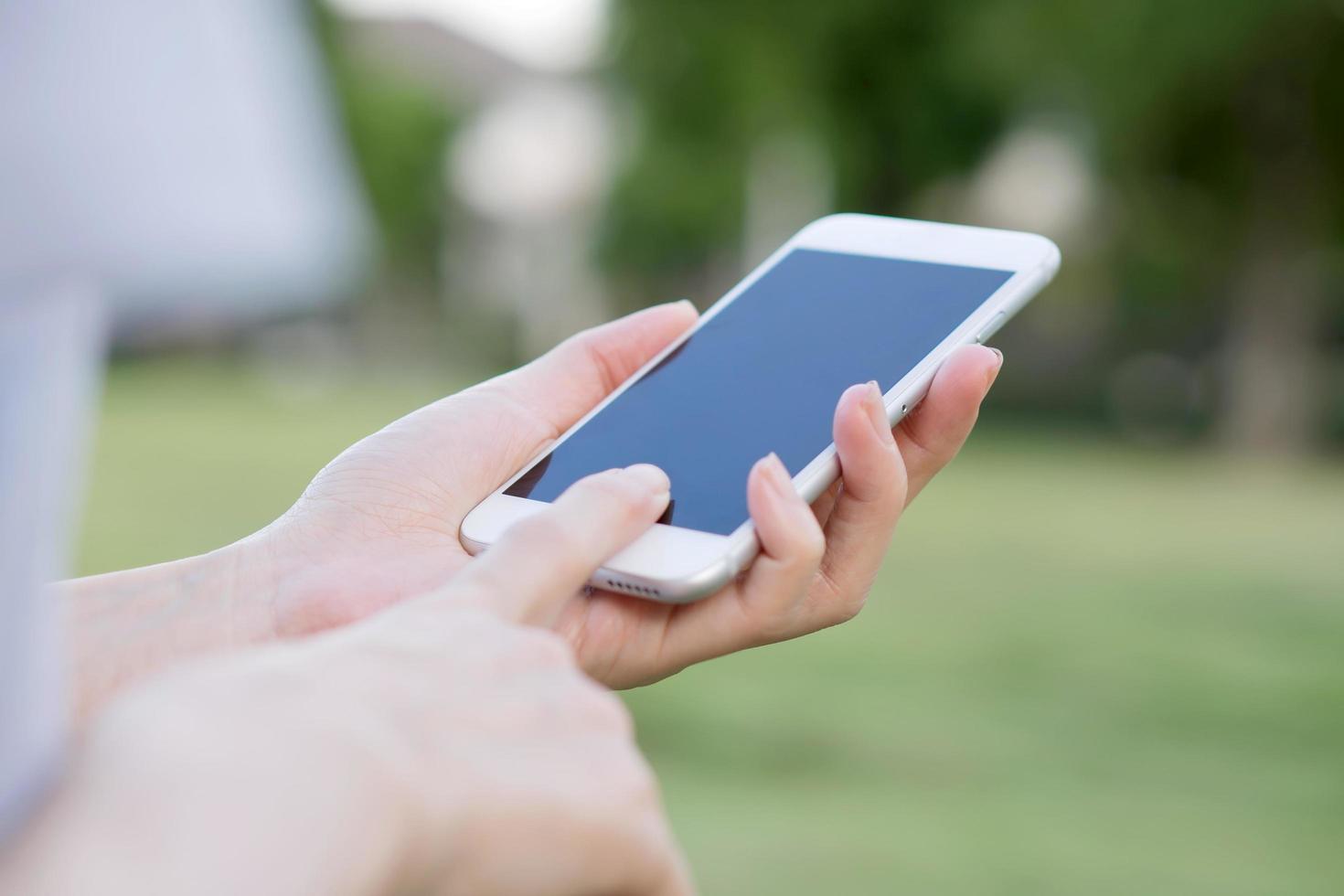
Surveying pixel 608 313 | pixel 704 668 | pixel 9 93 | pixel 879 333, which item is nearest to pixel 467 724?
pixel 9 93

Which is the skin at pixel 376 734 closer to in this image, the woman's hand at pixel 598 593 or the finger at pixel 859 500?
the woman's hand at pixel 598 593

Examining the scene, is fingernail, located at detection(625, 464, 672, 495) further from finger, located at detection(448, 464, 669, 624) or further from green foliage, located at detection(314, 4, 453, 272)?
green foliage, located at detection(314, 4, 453, 272)

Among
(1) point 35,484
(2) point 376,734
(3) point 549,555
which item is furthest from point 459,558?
(1) point 35,484

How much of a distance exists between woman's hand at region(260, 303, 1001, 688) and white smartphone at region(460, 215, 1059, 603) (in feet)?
0.21

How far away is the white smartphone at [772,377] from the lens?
73.9 inches

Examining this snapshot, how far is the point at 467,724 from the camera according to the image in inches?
40.8

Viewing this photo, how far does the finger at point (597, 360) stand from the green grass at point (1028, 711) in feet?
6.59

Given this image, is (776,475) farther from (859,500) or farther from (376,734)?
(376,734)

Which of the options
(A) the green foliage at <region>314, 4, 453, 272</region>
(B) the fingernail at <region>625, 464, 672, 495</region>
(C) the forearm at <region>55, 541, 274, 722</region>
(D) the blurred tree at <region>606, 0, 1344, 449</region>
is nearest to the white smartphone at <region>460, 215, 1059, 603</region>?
(B) the fingernail at <region>625, 464, 672, 495</region>

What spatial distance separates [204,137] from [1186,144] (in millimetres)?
15638

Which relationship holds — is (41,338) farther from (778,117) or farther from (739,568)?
(778,117)

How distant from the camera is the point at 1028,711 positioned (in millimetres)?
5555

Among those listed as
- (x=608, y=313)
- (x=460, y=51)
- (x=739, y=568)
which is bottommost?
(x=608, y=313)

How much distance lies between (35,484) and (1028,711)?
5.26 metres
